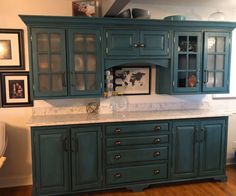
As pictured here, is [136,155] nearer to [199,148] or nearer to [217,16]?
[199,148]

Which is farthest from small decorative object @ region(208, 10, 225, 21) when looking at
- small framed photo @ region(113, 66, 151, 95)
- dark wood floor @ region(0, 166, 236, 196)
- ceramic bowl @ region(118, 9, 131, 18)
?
dark wood floor @ region(0, 166, 236, 196)

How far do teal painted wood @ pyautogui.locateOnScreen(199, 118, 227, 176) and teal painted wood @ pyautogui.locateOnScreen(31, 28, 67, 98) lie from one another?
74.0 inches

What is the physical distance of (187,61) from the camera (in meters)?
3.05

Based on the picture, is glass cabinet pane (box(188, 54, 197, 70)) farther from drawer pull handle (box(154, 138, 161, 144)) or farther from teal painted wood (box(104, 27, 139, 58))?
drawer pull handle (box(154, 138, 161, 144))

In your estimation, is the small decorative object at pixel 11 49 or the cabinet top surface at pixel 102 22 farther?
the small decorative object at pixel 11 49

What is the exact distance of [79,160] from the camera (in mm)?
2711

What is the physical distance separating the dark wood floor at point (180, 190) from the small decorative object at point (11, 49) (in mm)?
1565

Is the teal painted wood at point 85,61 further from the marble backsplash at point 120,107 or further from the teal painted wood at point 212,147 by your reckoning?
the teal painted wood at point 212,147

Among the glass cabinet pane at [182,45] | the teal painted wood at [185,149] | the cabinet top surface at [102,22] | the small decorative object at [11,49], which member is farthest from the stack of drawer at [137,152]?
the small decorative object at [11,49]

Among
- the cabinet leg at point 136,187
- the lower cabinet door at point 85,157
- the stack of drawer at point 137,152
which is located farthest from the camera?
the cabinet leg at point 136,187

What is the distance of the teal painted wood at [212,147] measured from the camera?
9.97ft

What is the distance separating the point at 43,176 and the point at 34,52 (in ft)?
4.65

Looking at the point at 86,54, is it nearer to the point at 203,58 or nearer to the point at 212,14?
the point at 203,58

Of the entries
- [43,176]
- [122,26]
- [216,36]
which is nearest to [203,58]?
[216,36]
